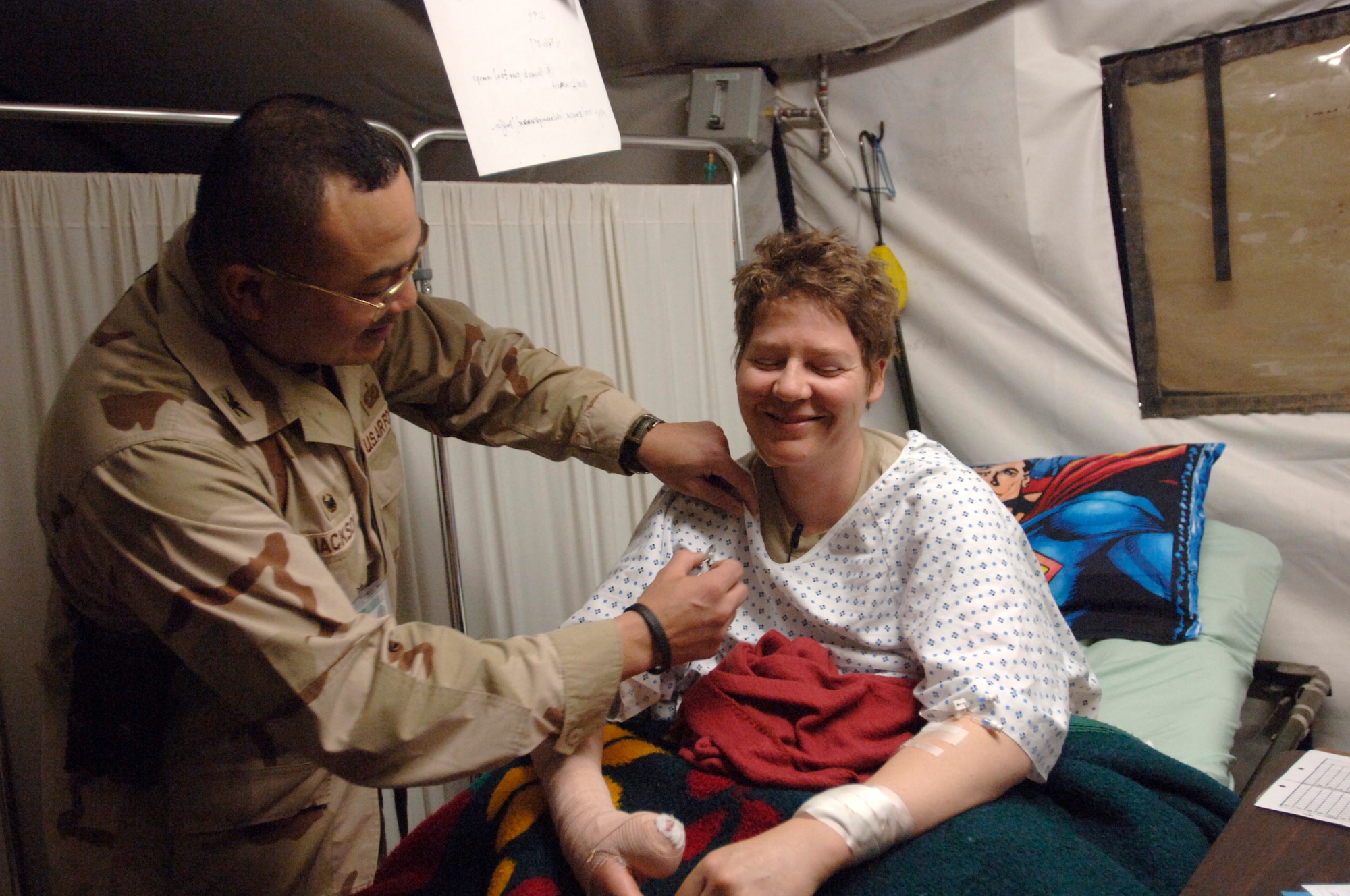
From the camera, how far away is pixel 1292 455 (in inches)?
83.0

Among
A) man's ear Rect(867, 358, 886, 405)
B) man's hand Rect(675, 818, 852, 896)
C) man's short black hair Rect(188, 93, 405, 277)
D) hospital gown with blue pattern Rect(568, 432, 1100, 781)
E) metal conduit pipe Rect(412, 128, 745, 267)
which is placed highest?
metal conduit pipe Rect(412, 128, 745, 267)

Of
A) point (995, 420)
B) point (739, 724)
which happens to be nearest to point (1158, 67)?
point (995, 420)

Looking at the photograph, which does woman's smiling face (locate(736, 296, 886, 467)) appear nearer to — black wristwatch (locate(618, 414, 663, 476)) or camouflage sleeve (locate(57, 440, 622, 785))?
black wristwatch (locate(618, 414, 663, 476))

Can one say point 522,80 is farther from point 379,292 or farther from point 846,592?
point 846,592

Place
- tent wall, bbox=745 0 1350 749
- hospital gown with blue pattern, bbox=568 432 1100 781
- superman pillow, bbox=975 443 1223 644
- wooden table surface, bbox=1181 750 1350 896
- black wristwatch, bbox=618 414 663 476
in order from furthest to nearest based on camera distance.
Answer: tent wall, bbox=745 0 1350 749, superman pillow, bbox=975 443 1223 644, black wristwatch, bbox=618 414 663 476, hospital gown with blue pattern, bbox=568 432 1100 781, wooden table surface, bbox=1181 750 1350 896

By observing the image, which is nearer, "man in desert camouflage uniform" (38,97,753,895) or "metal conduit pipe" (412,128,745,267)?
"man in desert camouflage uniform" (38,97,753,895)

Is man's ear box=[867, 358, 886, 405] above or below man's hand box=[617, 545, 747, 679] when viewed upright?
above

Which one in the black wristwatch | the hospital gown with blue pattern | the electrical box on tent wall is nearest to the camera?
the hospital gown with blue pattern

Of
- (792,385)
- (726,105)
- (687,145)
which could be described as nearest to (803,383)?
(792,385)

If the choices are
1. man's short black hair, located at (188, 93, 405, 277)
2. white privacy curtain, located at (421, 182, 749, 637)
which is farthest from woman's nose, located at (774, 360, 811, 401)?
white privacy curtain, located at (421, 182, 749, 637)

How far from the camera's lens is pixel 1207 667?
181 centimetres

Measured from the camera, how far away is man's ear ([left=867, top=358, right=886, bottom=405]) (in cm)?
142

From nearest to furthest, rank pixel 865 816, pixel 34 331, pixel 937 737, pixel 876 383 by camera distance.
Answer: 1. pixel 865 816
2. pixel 937 737
3. pixel 876 383
4. pixel 34 331

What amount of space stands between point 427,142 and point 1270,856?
1968mm
